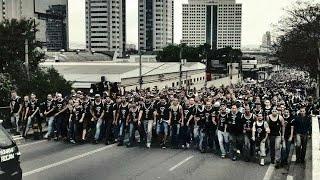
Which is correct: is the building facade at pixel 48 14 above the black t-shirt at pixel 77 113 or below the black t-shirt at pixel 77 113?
above

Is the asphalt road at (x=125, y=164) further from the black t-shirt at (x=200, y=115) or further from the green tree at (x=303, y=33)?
the green tree at (x=303, y=33)

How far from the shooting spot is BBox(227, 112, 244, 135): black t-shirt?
610 inches

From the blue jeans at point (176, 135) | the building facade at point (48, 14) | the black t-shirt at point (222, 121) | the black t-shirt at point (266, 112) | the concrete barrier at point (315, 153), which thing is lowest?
the blue jeans at point (176, 135)

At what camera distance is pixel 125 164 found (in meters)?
14.4

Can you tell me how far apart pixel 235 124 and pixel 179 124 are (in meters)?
2.36

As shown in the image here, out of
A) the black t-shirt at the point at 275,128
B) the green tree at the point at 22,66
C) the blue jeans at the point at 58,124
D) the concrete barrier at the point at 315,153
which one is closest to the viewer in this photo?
→ the concrete barrier at the point at 315,153

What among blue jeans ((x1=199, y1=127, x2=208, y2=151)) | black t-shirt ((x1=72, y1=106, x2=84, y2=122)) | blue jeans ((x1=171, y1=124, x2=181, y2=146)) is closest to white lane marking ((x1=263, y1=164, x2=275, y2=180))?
blue jeans ((x1=199, y1=127, x2=208, y2=151))

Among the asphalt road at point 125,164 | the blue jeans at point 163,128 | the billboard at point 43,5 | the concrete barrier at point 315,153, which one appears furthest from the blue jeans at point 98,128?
the billboard at point 43,5

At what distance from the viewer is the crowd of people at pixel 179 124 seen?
14773 millimetres

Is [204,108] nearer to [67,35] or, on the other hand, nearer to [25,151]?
[25,151]

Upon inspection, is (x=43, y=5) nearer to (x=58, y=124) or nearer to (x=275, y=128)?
(x=58, y=124)

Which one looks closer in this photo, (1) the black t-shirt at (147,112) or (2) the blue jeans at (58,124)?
(1) the black t-shirt at (147,112)

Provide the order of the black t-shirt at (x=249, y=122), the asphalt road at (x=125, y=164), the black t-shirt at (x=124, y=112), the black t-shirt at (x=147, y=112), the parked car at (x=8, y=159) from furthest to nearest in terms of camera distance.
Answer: the black t-shirt at (x=124, y=112) < the black t-shirt at (x=147, y=112) < the black t-shirt at (x=249, y=122) < the asphalt road at (x=125, y=164) < the parked car at (x=8, y=159)

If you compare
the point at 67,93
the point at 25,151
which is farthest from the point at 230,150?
the point at 67,93
